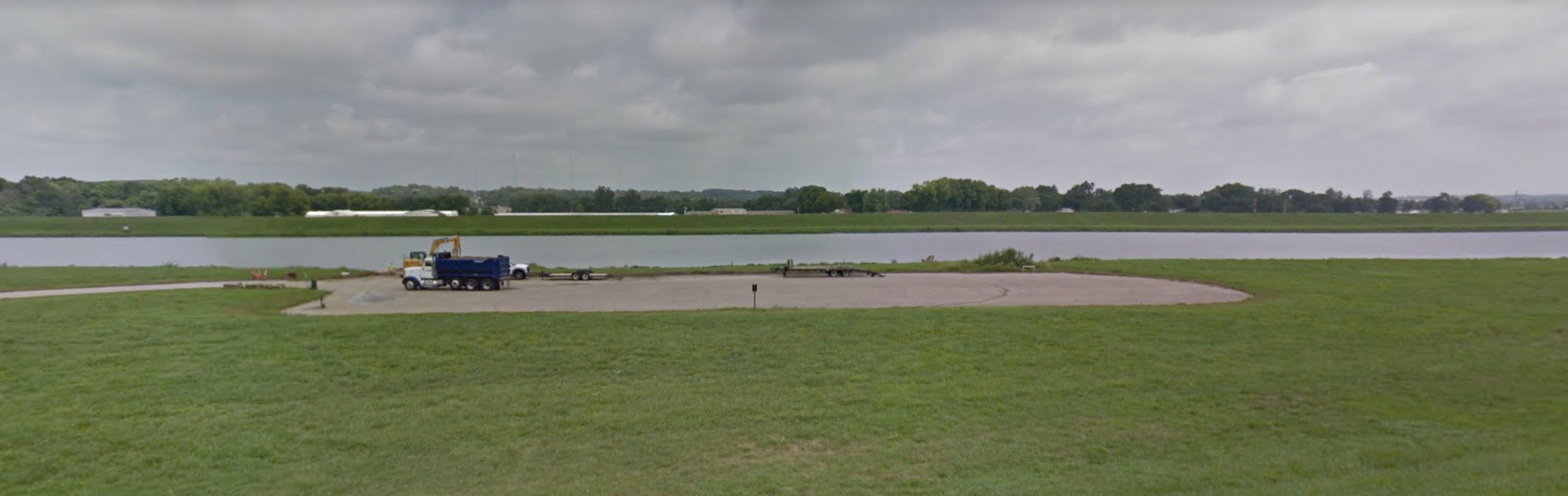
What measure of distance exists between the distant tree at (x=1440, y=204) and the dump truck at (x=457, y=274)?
155 m

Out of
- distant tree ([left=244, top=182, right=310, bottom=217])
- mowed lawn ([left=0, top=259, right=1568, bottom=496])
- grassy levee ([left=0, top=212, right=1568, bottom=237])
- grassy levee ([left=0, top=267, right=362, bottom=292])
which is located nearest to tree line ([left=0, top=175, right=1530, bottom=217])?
distant tree ([left=244, top=182, right=310, bottom=217])

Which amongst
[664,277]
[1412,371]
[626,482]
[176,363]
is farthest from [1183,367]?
[664,277]

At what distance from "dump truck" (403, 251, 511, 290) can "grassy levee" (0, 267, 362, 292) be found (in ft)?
20.5

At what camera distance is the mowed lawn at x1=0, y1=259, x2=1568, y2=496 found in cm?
668

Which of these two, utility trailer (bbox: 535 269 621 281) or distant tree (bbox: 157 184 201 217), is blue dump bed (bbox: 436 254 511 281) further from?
distant tree (bbox: 157 184 201 217)

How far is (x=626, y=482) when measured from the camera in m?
6.61

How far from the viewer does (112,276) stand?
952 inches

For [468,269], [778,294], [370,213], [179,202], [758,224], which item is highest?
[179,202]

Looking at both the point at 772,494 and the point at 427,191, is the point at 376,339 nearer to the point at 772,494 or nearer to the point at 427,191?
the point at 772,494

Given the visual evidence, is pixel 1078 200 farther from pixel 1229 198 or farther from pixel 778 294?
pixel 778 294

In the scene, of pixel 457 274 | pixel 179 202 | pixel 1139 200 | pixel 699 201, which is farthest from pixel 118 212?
pixel 1139 200

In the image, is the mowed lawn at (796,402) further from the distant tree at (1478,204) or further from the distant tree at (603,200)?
the distant tree at (1478,204)

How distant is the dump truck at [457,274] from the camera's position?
21422 millimetres

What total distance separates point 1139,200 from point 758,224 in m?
77.1
